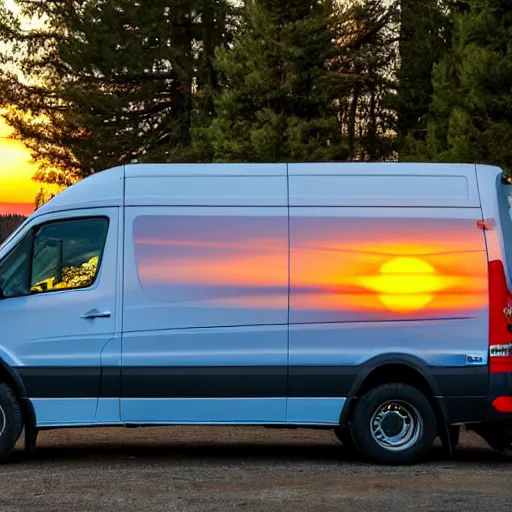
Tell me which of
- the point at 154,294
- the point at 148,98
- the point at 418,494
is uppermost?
the point at 148,98

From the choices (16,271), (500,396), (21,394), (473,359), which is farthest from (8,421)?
(500,396)

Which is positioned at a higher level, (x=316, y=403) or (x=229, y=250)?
(x=229, y=250)

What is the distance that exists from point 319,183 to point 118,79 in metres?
37.7

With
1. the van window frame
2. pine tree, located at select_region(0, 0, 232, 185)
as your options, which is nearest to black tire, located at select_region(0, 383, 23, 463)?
the van window frame

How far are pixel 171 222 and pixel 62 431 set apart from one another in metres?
4.17

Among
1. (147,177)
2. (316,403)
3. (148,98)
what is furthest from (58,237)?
(148,98)

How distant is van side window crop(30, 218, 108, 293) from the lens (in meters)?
10.9

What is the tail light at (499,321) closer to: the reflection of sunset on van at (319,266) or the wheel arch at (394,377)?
the reflection of sunset on van at (319,266)

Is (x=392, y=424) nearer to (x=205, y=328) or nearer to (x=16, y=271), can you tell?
(x=205, y=328)

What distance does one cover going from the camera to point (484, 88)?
32344 millimetres

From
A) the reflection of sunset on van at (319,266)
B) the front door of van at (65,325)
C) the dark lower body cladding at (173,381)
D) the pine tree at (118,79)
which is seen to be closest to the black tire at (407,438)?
the dark lower body cladding at (173,381)

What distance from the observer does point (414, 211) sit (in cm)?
1095

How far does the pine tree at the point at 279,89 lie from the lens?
134 ft

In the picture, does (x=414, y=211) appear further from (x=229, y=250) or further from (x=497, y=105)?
(x=497, y=105)
